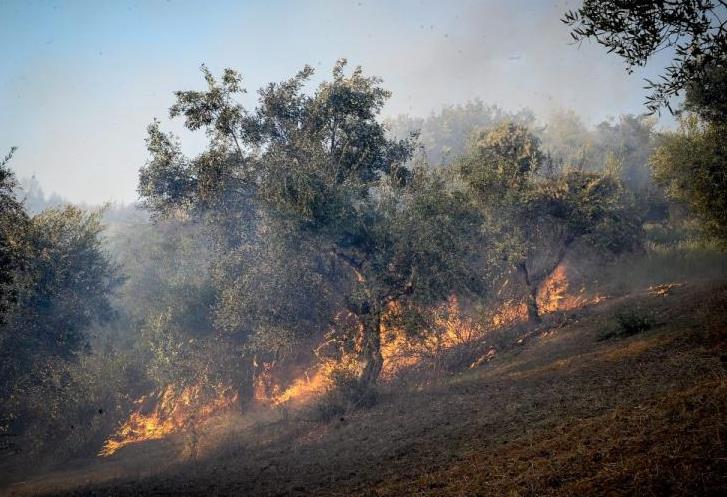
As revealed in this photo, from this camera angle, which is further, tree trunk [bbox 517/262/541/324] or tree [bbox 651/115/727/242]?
tree trunk [bbox 517/262/541/324]

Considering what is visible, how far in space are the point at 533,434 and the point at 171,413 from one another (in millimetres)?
27145

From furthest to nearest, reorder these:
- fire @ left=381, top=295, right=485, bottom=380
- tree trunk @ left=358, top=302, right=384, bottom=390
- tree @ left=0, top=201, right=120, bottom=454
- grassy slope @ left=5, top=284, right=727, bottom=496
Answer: tree @ left=0, top=201, right=120, bottom=454
fire @ left=381, top=295, right=485, bottom=380
tree trunk @ left=358, top=302, right=384, bottom=390
grassy slope @ left=5, top=284, right=727, bottom=496

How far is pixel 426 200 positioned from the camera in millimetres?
17734

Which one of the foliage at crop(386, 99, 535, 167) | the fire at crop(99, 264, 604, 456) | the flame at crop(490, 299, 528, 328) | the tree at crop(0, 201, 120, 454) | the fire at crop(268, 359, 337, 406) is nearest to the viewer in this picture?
the tree at crop(0, 201, 120, 454)

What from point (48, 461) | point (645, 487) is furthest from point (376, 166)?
point (48, 461)

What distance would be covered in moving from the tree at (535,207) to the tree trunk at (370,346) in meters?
8.81

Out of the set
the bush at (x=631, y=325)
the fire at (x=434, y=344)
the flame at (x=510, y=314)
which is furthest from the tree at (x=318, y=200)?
the flame at (x=510, y=314)

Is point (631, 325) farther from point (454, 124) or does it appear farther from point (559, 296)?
point (454, 124)

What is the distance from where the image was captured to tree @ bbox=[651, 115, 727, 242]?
830 inches

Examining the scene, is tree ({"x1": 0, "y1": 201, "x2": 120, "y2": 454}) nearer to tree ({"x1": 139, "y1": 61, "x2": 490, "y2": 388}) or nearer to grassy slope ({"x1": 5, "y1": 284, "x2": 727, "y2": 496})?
grassy slope ({"x1": 5, "y1": 284, "x2": 727, "y2": 496})

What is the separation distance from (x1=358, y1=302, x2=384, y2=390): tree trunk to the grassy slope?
1054mm

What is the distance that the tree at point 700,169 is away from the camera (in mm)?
21094

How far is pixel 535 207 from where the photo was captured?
24.9 metres

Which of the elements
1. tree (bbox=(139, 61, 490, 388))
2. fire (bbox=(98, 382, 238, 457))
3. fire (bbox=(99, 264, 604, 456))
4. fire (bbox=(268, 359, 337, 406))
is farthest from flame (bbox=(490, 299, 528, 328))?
fire (bbox=(98, 382, 238, 457))
